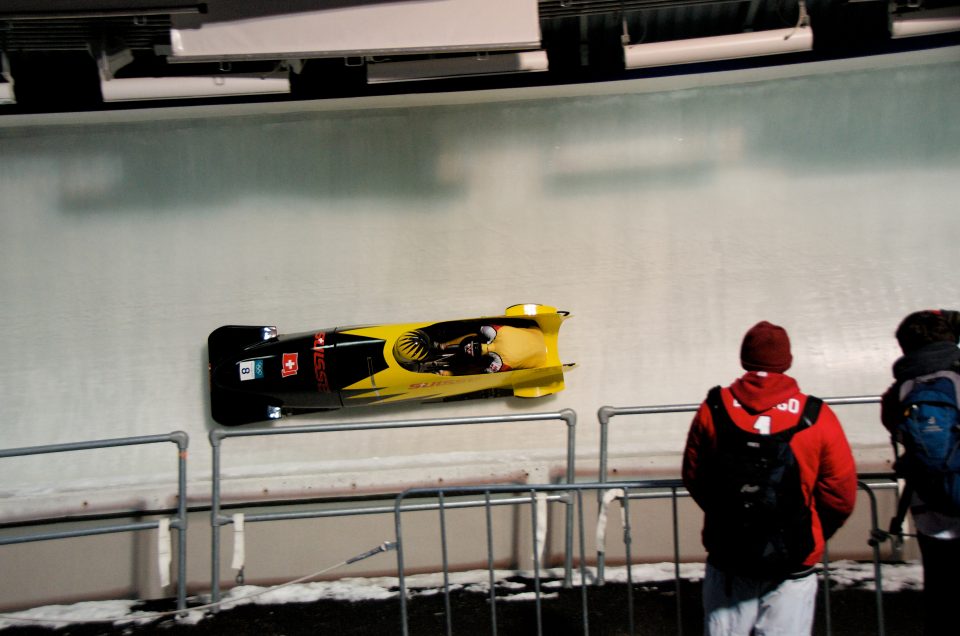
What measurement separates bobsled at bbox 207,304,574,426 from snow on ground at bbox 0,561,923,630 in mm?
1294

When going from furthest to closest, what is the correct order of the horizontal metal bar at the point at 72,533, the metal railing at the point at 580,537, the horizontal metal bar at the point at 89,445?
1. the horizontal metal bar at the point at 72,533
2. the horizontal metal bar at the point at 89,445
3. the metal railing at the point at 580,537

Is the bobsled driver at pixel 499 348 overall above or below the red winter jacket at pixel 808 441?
above

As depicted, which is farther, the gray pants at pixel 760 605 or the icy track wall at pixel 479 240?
the icy track wall at pixel 479 240

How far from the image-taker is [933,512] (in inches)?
90.1

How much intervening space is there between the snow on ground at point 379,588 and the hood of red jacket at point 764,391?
203 centimetres

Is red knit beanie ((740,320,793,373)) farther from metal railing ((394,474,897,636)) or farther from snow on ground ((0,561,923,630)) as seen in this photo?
snow on ground ((0,561,923,630))

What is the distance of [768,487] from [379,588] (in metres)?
2.57

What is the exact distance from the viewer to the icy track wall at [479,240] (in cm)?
541

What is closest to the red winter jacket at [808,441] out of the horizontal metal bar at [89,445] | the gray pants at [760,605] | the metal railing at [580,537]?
the gray pants at [760,605]

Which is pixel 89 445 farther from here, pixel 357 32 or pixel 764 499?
pixel 764 499

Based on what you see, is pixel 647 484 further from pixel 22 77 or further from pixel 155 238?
pixel 22 77

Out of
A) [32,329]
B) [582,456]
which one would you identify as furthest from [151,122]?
[582,456]

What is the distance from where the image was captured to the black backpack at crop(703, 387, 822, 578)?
6.89 feet

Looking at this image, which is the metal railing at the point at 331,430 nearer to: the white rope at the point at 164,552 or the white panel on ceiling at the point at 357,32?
the white rope at the point at 164,552
